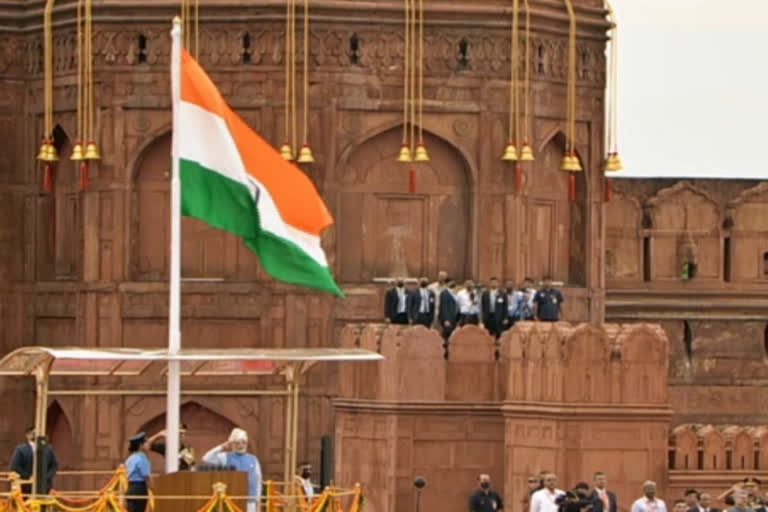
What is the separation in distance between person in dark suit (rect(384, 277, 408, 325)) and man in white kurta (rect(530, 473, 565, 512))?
7.60 metres

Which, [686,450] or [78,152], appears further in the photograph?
[78,152]

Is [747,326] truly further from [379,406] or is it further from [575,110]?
[379,406]

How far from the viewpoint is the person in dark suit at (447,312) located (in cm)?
5259

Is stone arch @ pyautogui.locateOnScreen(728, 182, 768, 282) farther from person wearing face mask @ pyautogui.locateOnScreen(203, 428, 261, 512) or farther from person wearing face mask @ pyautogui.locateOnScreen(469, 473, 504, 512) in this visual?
person wearing face mask @ pyautogui.locateOnScreen(203, 428, 261, 512)

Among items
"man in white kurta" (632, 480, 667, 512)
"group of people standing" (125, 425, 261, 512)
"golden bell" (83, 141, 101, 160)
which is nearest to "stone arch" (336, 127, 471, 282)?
"golden bell" (83, 141, 101, 160)

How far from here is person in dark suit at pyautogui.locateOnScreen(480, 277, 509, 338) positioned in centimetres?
5278

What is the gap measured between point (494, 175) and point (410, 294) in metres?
3.68

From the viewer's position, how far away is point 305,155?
179ft

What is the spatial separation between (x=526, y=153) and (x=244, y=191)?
64.5ft

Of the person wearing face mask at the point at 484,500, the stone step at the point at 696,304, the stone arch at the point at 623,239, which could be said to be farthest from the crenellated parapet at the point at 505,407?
the stone step at the point at 696,304

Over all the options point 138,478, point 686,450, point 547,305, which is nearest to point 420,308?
point 547,305

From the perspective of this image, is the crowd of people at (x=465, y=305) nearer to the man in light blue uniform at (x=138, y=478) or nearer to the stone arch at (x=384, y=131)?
the stone arch at (x=384, y=131)

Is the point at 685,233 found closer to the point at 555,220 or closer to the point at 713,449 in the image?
the point at 555,220

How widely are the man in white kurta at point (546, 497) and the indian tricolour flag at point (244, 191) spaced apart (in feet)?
29.5
